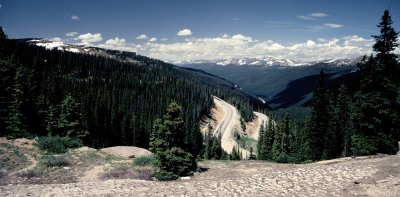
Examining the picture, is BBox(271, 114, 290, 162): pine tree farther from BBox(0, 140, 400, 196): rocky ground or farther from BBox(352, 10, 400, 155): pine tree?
BBox(0, 140, 400, 196): rocky ground

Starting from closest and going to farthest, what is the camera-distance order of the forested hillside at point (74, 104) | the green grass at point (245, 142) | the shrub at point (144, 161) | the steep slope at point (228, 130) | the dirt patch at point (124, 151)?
the shrub at point (144, 161) → the dirt patch at point (124, 151) → the forested hillside at point (74, 104) → the steep slope at point (228, 130) → the green grass at point (245, 142)

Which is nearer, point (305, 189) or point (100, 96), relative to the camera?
point (305, 189)

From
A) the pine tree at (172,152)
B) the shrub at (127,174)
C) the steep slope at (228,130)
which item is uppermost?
the pine tree at (172,152)

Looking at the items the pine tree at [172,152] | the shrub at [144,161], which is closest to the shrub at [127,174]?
the pine tree at [172,152]

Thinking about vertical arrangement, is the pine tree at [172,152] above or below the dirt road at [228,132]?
above

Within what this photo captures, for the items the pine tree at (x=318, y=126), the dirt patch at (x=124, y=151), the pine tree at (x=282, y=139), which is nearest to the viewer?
the dirt patch at (x=124, y=151)

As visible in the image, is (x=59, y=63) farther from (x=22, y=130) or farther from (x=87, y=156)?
(x=87, y=156)

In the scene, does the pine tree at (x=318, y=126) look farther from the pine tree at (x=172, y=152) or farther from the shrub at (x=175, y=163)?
the shrub at (x=175, y=163)

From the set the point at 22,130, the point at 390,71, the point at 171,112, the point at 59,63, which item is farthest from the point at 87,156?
the point at 59,63

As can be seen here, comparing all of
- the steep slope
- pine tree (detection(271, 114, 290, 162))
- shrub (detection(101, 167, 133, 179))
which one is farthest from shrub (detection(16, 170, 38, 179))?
the steep slope

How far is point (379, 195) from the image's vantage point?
14477 mm

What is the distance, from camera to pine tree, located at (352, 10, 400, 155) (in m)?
32.7

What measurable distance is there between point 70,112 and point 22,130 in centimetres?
994

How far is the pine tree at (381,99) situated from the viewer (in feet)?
107
